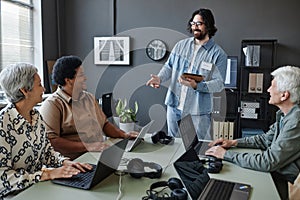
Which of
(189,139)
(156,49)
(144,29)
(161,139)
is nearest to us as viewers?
(189,139)

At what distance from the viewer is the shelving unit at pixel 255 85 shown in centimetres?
376

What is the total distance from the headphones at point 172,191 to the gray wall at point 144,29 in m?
2.60

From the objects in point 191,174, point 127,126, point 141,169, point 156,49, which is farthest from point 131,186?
point 156,49

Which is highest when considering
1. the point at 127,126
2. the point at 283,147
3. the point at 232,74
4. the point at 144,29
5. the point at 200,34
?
the point at 144,29

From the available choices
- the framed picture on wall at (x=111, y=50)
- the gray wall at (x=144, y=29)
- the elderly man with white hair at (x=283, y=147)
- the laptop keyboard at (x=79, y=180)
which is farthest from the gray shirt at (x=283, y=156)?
the framed picture on wall at (x=111, y=50)

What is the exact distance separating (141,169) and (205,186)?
13.2 inches

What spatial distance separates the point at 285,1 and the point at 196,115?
7.80 ft

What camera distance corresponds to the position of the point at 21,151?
1.54 meters

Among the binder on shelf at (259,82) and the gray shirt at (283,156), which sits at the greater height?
the binder on shelf at (259,82)

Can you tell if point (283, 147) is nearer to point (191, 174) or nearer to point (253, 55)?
point (191, 174)

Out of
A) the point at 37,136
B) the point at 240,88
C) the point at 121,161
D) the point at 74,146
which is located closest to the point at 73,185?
the point at 121,161

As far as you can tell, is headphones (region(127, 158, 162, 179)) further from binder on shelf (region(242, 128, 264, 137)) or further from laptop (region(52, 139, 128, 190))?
binder on shelf (region(242, 128, 264, 137))

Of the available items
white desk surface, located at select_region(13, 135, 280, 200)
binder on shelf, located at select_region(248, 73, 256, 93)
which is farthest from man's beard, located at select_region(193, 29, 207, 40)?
binder on shelf, located at select_region(248, 73, 256, 93)

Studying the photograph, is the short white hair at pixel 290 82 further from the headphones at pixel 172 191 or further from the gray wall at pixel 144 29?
the gray wall at pixel 144 29
